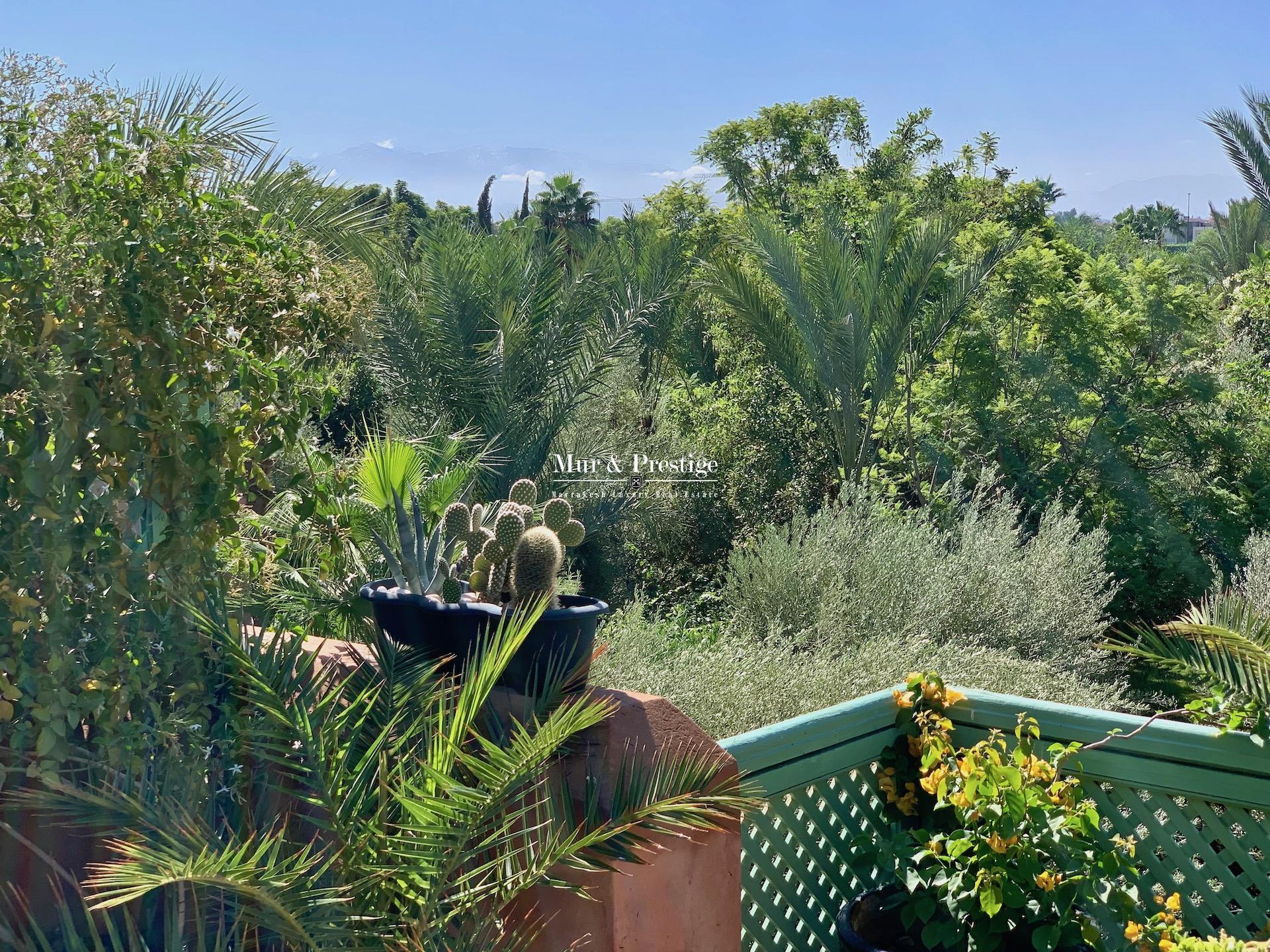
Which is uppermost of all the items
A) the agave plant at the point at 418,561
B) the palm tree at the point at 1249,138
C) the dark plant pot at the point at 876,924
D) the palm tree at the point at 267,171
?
the palm tree at the point at 1249,138

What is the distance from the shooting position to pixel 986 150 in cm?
1634

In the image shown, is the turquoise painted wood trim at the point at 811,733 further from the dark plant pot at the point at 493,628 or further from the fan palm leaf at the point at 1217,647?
the fan palm leaf at the point at 1217,647

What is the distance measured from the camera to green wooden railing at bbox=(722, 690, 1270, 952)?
2.90 meters

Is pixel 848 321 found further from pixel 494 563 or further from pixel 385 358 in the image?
pixel 494 563

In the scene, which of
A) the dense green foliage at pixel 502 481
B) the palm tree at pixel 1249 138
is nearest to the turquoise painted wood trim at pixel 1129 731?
the dense green foliage at pixel 502 481

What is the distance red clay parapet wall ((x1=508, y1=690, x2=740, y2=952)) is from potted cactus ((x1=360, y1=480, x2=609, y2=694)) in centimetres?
18

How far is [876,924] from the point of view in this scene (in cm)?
308

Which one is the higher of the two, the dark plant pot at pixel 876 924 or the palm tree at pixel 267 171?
the palm tree at pixel 267 171

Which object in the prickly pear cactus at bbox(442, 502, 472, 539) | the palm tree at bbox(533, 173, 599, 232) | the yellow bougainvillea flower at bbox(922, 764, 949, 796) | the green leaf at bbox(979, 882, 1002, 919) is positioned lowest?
the green leaf at bbox(979, 882, 1002, 919)

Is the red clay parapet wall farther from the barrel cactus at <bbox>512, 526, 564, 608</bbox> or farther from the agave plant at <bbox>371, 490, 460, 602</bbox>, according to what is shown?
the agave plant at <bbox>371, 490, 460, 602</bbox>

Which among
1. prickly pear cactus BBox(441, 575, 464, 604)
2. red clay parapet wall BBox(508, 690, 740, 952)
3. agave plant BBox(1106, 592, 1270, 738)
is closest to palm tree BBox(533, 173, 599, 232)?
agave plant BBox(1106, 592, 1270, 738)

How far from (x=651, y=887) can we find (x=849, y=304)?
8.75 m

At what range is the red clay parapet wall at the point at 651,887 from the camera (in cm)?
206

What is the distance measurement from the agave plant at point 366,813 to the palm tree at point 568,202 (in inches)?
1352
